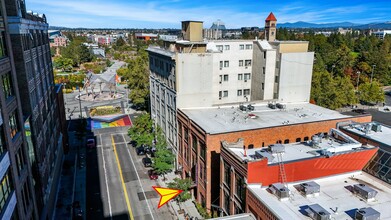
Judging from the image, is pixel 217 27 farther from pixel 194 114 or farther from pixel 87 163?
pixel 87 163

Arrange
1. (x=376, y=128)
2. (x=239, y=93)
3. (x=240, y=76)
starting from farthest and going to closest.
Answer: (x=239, y=93)
(x=240, y=76)
(x=376, y=128)

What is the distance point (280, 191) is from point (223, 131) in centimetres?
1225

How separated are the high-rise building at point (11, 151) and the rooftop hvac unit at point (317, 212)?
71.7 ft

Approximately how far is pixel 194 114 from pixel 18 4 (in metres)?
25.2

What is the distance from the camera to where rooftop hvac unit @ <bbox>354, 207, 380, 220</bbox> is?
2153cm

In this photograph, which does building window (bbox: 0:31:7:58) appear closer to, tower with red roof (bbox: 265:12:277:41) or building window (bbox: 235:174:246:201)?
building window (bbox: 235:174:246:201)

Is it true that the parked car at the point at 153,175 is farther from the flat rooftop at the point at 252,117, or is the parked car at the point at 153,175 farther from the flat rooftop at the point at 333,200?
the flat rooftop at the point at 333,200

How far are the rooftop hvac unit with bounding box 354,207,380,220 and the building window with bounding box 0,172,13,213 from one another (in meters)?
25.2

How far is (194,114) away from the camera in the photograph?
44438 millimetres

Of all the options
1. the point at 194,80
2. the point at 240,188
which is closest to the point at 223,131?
the point at 240,188

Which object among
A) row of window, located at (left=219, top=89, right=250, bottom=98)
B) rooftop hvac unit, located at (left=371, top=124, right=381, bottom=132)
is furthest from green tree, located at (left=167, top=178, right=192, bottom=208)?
rooftop hvac unit, located at (left=371, top=124, right=381, bottom=132)

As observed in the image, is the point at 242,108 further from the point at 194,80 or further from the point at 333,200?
the point at 333,200

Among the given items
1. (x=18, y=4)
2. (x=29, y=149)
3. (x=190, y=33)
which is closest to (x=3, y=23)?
(x=18, y=4)

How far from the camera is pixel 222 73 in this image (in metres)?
54.6
